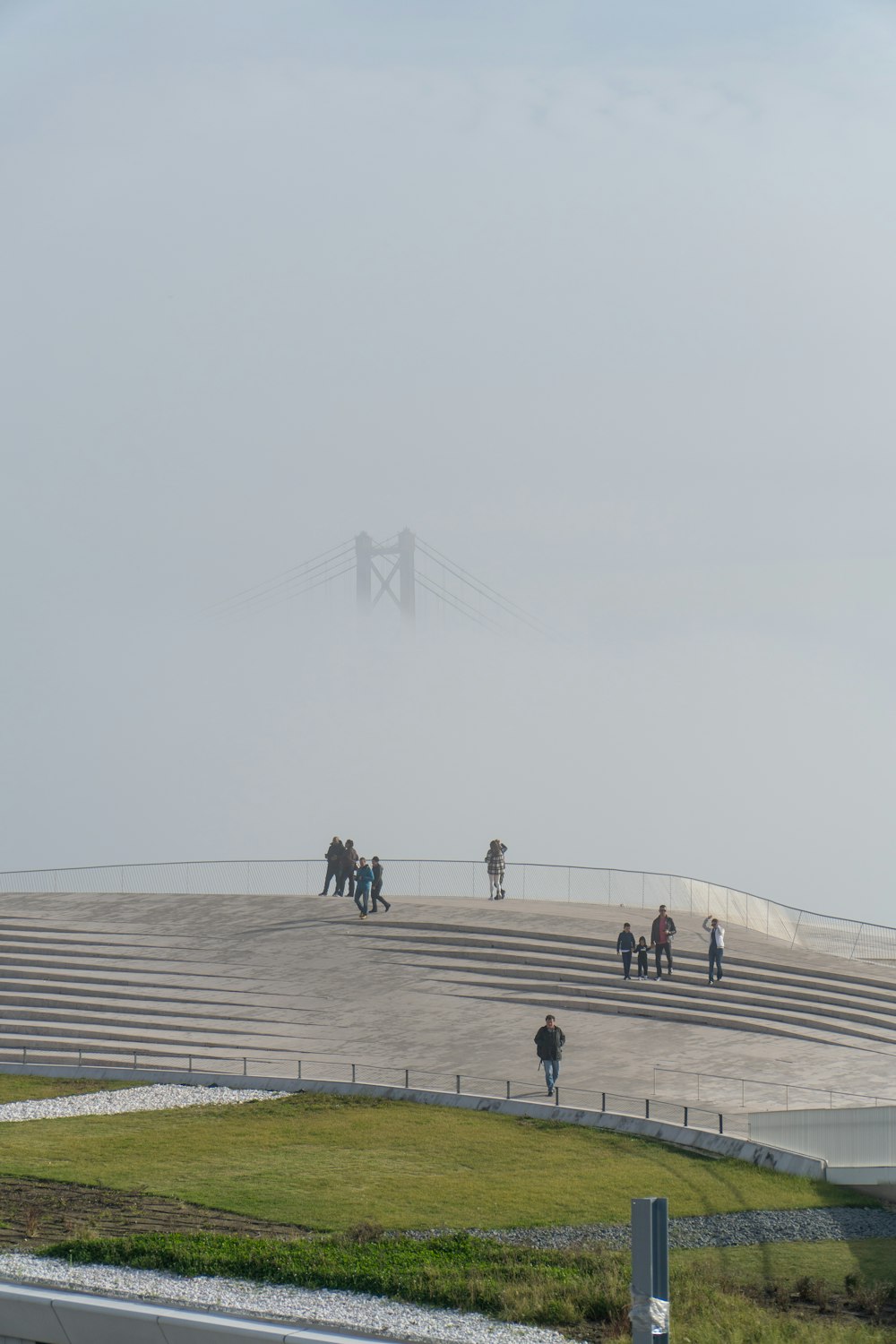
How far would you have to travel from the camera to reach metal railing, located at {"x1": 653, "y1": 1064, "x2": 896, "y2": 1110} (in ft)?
71.8

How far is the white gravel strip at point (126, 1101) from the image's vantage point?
23438mm

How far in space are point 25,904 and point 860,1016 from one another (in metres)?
19.9

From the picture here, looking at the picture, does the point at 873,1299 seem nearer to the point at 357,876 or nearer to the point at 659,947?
the point at 659,947

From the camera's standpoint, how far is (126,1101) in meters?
24.0

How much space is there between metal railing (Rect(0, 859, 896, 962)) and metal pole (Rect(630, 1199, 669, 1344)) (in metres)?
25.9

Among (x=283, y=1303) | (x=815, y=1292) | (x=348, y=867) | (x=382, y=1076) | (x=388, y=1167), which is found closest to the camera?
(x=283, y=1303)

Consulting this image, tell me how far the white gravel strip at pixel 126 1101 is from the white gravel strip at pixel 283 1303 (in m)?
9.37

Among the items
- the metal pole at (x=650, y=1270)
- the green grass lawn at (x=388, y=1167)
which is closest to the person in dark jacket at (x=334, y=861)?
the green grass lawn at (x=388, y=1167)

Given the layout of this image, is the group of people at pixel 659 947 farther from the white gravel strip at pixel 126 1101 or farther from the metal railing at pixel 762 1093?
the white gravel strip at pixel 126 1101

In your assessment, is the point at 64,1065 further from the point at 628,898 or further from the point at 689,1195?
the point at 628,898

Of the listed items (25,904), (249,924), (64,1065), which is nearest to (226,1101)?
(64,1065)

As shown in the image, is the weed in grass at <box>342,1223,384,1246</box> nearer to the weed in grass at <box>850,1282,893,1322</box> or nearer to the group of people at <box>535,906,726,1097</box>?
the weed in grass at <box>850,1282,893,1322</box>

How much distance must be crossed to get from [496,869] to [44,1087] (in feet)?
45.8

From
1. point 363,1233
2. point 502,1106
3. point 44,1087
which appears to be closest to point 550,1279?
point 363,1233
